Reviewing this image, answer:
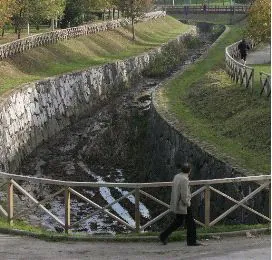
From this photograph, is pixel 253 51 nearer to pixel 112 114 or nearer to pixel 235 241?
pixel 112 114

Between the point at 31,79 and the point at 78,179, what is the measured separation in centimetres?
1103

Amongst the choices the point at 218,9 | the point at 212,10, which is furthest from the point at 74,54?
the point at 212,10

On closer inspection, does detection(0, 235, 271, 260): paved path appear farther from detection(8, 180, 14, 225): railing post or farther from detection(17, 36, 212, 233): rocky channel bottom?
detection(17, 36, 212, 233): rocky channel bottom

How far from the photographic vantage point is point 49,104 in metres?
32.1

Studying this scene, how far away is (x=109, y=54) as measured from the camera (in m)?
50.6

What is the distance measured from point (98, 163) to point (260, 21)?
18.1 metres

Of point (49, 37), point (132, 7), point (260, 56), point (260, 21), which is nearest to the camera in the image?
point (260, 21)

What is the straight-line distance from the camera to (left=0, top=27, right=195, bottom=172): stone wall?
26016 mm

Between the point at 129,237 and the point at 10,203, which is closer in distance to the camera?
the point at 129,237

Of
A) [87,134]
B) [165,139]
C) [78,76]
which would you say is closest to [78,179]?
[165,139]

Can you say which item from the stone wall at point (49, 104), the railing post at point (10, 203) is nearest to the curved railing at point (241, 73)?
the stone wall at point (49, 104)

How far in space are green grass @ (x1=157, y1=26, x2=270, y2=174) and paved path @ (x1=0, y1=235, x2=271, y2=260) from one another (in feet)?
16.1

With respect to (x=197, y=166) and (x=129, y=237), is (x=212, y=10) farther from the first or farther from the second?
(x=129, y=237)

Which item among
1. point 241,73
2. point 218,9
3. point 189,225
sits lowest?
point 218,9
